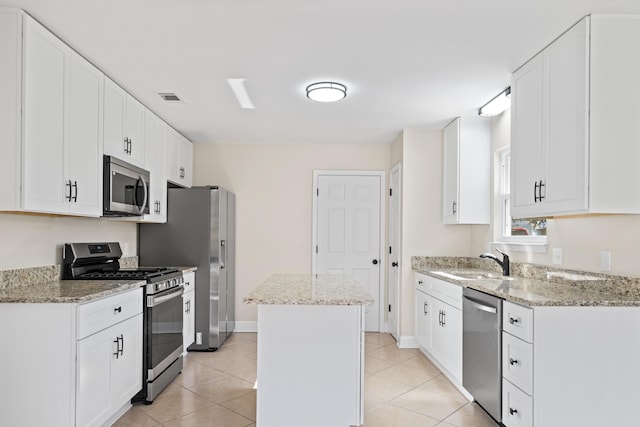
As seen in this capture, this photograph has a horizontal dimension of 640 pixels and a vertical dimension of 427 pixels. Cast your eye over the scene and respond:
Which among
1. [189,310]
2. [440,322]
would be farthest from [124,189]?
[440,322]

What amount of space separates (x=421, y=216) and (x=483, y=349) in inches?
83.4

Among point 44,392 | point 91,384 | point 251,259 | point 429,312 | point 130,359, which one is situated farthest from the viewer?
point 251,259

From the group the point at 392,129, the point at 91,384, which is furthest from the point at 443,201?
the point at 91,384

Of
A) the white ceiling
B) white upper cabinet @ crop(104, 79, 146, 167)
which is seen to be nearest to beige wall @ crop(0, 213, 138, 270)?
white upper cabinet @ crop(104, 79, 146, 167)

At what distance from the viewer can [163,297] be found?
11.4 feet

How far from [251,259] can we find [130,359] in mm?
2589

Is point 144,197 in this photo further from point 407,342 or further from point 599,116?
point 599,116

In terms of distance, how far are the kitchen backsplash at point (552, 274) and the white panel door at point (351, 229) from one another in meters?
0.92

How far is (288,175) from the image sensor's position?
5.62 metres

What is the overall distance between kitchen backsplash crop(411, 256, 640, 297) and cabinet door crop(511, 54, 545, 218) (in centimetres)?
51

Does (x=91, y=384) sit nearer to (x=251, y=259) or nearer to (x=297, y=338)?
(x=297, y=338)

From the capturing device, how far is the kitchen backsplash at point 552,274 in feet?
8.13

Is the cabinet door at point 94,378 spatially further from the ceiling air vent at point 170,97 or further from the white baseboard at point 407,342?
the white baseboard at point 407,342

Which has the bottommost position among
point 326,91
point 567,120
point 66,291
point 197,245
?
point 66,291
